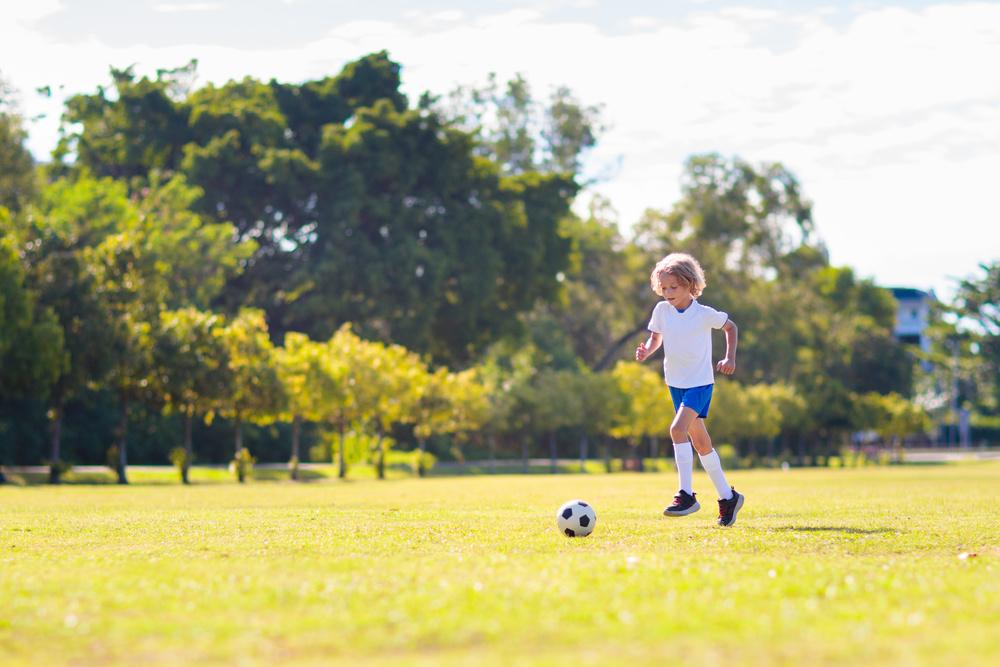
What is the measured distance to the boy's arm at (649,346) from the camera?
13.4 metres

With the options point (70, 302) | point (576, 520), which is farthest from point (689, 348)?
point (70, 302)

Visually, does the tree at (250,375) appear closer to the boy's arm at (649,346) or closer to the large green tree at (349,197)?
the large green tree at (349,197)

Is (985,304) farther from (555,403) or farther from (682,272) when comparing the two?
(682,272)

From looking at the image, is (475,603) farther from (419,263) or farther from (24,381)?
(419,263)

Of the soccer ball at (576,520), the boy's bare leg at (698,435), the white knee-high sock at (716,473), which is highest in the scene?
the boy's bare leg at (698,435)

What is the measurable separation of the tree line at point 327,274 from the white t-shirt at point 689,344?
2824 cm

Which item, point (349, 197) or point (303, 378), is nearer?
point (303, 378)

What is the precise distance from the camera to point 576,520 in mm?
11695

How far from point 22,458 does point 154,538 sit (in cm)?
4954

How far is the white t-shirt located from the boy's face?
0.12 m

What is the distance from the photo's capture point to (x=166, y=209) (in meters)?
59.5

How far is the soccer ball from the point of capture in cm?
1170

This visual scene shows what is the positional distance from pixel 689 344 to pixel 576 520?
7.70 ft

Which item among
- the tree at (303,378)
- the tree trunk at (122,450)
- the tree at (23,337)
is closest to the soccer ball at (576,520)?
the tree at (23,337)
